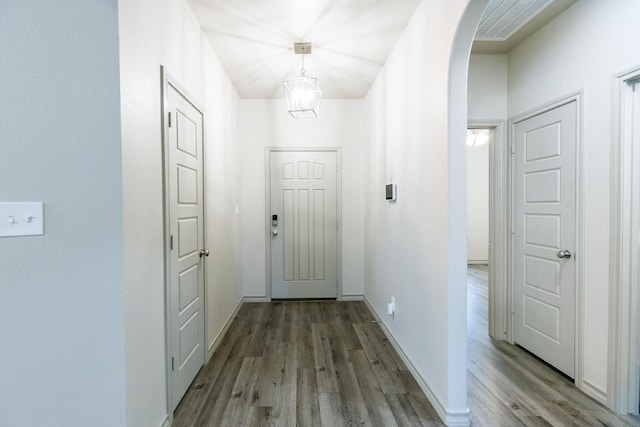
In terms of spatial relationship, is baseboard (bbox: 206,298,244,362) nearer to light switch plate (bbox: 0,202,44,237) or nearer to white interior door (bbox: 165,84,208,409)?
white interior door (bbox: 165,84,208,409)

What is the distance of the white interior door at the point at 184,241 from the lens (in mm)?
1807

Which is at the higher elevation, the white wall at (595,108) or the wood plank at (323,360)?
the white wall at (595,108)

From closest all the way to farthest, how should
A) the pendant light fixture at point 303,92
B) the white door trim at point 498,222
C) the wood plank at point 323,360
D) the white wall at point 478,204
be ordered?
1. the wood plank at point 323,360
2. the pendant light fixture at point 303,92
3. the white door trim at point 498,222
4. the white wall at point 478,204

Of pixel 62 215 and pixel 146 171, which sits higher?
pixel 146 171

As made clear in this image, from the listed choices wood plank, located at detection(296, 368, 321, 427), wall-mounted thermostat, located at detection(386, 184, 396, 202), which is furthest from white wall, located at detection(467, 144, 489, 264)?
wood plank, located at detection(296, 368, 321, 427)

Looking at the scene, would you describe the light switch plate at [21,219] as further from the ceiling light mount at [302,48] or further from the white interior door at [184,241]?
the ceiling light mount at [302,48]

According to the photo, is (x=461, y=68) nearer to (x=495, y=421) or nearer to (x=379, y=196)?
(x=379, y=196)

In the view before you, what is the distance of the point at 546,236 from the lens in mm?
2406

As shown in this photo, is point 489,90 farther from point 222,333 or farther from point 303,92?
point 222,333

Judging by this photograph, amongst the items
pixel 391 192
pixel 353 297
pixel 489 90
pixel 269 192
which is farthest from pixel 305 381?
pixel 489 90

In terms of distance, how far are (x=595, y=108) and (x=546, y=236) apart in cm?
98

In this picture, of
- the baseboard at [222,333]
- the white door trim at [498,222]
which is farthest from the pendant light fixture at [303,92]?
the baseboard at [222,333]

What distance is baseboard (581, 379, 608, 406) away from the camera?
190 cm

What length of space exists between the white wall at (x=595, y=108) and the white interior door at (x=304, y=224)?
8.33ft
